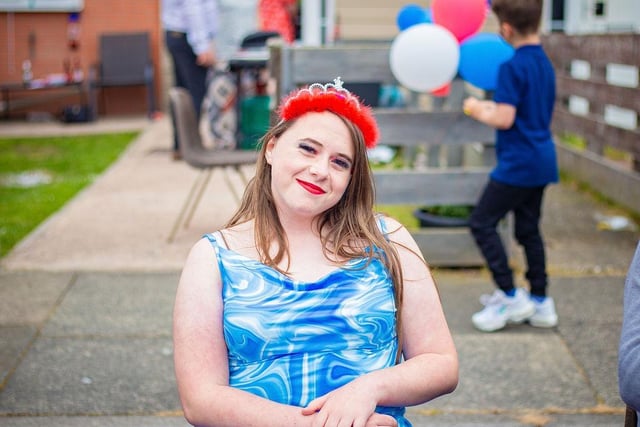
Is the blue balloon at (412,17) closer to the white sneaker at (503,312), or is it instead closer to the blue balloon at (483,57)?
the blue balloon at (483,57)

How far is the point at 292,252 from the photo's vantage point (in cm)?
217

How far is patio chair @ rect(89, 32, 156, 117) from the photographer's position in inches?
524

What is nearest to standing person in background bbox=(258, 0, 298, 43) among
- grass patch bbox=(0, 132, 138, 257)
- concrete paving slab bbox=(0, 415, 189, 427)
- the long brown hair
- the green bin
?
the green bin

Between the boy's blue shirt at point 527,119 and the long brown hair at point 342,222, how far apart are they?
2.05m

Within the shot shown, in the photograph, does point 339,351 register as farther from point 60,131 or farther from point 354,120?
point 60,131

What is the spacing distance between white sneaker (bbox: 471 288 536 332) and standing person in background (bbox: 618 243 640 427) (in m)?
2.44

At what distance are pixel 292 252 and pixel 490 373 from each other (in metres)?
1.96

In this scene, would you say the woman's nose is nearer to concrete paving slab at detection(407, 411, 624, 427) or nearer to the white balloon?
concrete paving slab at detection(407, 411, 624, 427)

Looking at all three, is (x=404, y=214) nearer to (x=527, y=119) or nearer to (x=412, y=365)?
(x=527, y=119)

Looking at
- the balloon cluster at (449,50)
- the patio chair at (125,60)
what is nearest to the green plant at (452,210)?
the balloon cluster at (449,50)

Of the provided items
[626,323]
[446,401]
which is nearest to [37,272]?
[446,401]

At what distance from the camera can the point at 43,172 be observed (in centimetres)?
893

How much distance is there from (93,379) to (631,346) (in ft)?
8.51

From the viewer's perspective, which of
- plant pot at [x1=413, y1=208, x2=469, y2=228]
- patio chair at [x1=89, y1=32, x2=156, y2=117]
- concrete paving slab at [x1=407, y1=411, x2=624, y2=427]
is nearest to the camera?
concrete paving slab at [x1=407, y1=411, x2=624, y2=427]
